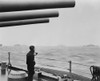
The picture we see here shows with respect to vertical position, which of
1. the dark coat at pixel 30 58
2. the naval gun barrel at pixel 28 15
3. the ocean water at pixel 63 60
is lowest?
the ocean water at pixel 63 60

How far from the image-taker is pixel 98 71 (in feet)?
15.2

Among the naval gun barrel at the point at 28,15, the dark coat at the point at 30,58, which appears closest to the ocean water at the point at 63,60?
the dark coat at the point at 30,58

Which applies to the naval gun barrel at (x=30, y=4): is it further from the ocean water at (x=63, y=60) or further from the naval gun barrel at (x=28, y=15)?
the ocean water at (x=63, y=60)

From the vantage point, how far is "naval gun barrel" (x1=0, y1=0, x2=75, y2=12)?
2.61 metres

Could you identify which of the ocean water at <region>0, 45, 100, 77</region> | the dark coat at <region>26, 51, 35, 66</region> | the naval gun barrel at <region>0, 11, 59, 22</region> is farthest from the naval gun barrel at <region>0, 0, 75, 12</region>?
the ocean water at <region>0, 45, 100, 77</region>

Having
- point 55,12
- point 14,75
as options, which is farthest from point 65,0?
point 14,75

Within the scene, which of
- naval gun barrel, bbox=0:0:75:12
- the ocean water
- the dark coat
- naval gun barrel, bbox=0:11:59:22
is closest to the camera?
naval gun barrel, bbox=0:0:75:12

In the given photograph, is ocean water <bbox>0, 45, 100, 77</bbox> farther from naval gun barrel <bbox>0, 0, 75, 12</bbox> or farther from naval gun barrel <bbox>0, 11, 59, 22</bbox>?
naval gun barrel <bbox>0, 0, 75, 12</bbox>

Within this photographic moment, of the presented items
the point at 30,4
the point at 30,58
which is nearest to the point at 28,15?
the point at 30,4

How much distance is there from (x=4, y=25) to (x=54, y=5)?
92.1 inches

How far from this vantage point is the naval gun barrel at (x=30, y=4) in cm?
261

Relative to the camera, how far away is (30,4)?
276cm

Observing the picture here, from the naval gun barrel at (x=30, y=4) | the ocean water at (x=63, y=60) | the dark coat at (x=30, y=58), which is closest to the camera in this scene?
the naval gun barrel at (x=30, y=4)

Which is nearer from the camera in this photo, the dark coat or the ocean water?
the dark coat
